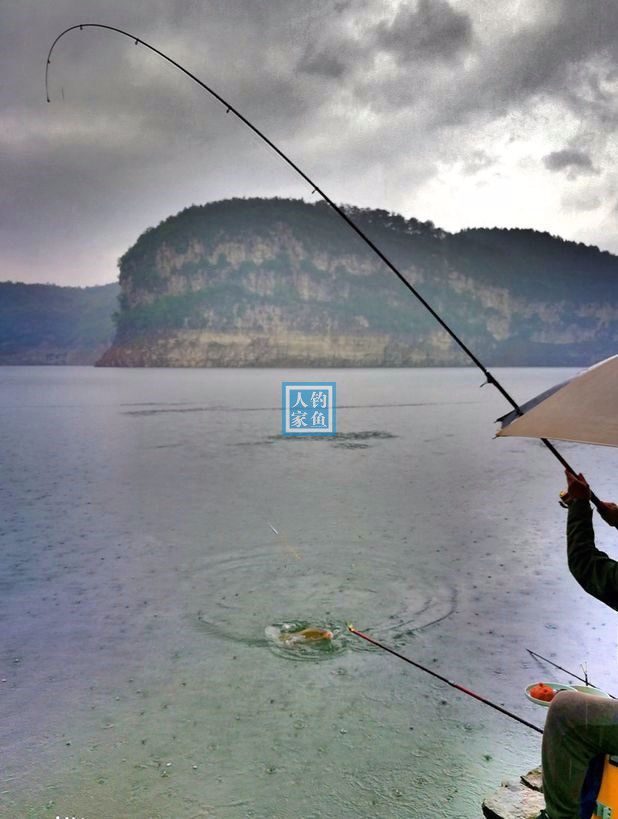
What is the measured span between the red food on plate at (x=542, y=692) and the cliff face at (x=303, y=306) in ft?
486

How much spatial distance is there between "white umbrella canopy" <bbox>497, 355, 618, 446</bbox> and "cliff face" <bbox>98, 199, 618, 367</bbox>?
150 meters

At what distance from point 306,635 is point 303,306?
530 ft

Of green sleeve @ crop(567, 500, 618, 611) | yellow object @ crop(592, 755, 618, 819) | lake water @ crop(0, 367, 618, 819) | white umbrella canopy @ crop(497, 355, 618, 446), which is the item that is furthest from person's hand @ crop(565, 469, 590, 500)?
lake water @ crop(0, 367, 618, 819)

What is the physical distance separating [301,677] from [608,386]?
3.27 meters

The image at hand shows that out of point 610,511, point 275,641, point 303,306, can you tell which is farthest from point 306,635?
point 303,306

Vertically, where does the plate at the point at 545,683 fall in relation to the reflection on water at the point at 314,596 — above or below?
above

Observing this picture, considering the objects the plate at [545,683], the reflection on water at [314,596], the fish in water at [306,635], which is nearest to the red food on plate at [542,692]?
the plate at [545,683]

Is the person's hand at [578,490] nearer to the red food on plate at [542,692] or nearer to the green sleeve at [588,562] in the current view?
the green sleeve at [588,562]

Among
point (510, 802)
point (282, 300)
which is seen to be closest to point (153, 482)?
point (510, 802)

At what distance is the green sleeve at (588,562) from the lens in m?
2.38

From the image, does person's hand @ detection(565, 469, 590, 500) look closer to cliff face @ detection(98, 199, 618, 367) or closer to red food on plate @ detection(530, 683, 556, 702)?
red food on plate @ detection(530, 683, 556, 702)

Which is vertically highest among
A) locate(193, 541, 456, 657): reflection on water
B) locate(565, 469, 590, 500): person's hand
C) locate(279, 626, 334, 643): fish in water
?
locate(565, 469, 590, 500): person's hand

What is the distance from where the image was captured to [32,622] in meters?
5.79

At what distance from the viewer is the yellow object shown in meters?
2.16
